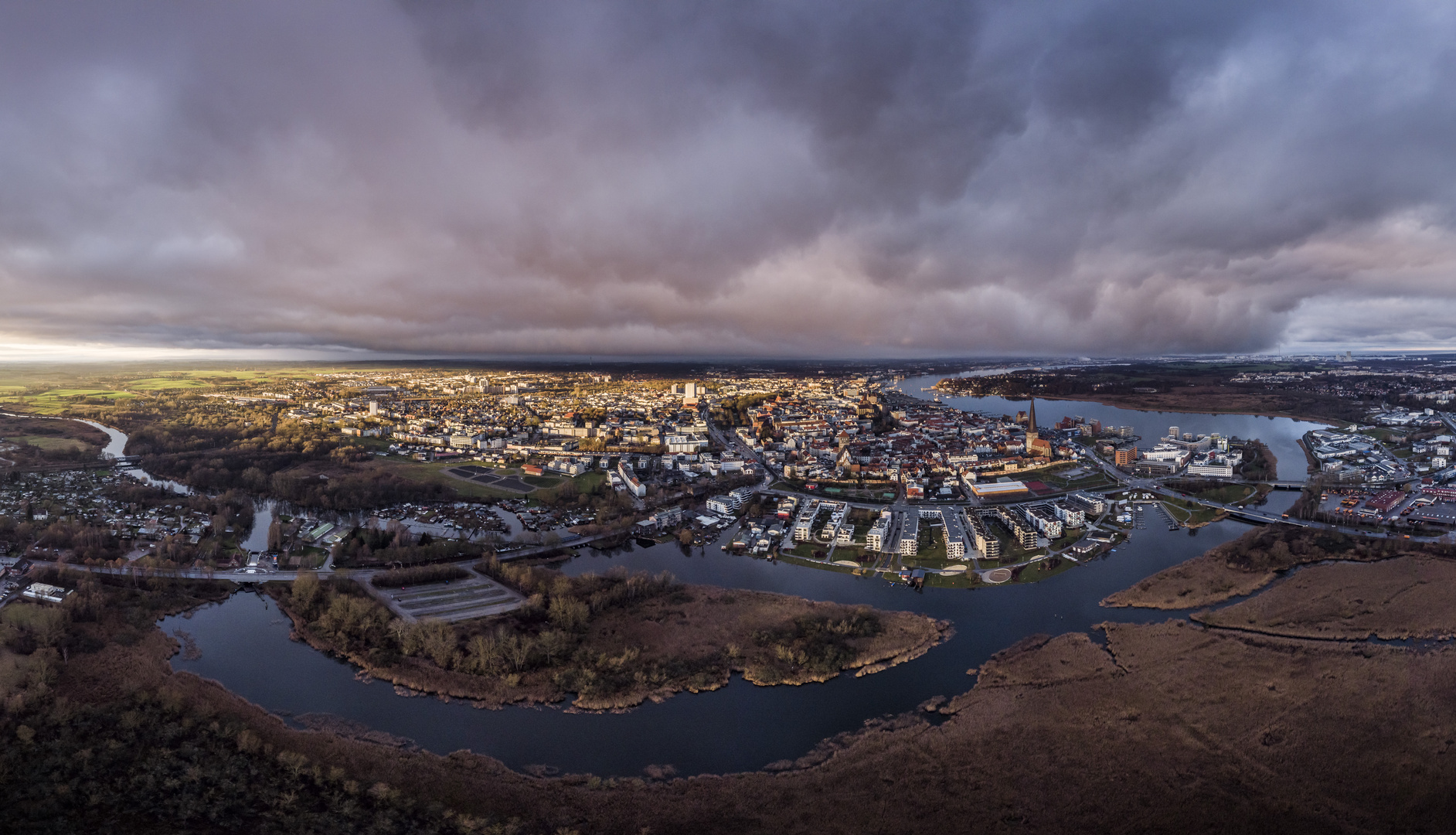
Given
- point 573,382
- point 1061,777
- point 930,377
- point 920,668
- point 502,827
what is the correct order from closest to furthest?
point 502,827 → point 1061,777 → point 920,668 → point 573,382 → point 930,377

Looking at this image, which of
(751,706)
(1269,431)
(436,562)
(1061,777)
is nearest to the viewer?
(1061,777)

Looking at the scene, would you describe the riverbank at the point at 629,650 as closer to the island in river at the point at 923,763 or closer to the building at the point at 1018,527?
the island in river at the point at 923,763

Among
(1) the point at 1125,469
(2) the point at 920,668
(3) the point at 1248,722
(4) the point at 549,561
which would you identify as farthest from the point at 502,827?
(1) the point at 1125,469

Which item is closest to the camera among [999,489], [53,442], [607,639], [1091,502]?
[607,639]

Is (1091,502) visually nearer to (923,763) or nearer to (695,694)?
(923,763)

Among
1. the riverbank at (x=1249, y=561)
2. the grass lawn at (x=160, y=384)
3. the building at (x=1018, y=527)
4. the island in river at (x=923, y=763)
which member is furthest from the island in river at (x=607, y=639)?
the grass lawn at (x=160, y=384)

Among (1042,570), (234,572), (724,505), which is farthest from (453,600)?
(1042,570)

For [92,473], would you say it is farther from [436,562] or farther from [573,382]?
[573,382]
